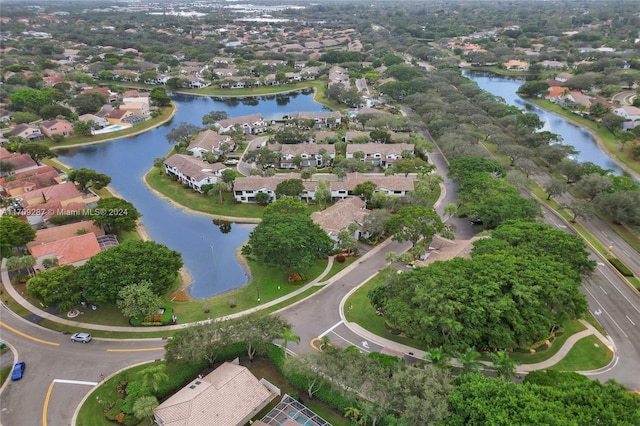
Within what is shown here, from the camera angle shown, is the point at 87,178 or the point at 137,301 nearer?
the point at 137,301

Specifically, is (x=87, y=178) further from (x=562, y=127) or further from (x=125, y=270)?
(x=562, y=127)

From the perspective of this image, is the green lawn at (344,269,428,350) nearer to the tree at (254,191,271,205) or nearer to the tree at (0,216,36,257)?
the tree at (254,191,271,205)

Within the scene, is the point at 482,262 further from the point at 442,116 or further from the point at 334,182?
the point at 442,116

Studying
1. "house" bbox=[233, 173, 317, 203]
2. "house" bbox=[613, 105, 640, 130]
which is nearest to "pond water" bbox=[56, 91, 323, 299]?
"house" bbox=[233, 173, 317, 203]

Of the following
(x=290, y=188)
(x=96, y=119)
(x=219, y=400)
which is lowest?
(x=96, y=119)

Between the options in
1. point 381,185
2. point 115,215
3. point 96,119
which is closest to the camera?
point 115,215

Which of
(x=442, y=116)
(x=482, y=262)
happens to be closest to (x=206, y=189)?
(x=482, y=262)

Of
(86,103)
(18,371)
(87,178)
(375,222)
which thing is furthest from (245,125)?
(18,371)

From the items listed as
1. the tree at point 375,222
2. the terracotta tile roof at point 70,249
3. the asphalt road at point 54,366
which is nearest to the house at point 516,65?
the tree at point 375,222

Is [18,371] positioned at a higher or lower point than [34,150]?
higher
